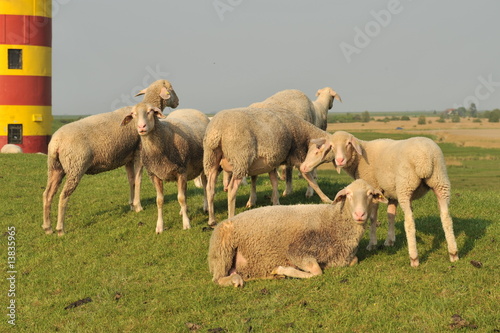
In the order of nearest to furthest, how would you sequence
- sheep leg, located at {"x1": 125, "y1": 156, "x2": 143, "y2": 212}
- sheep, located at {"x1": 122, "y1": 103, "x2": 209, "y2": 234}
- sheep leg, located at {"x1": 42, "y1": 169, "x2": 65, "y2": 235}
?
1. sheep, located at {"x1": 122, "y1": 103, "x2": 209, "y2": 234}
2. sheep leg, located at {"x1": 42, "y1": 169, "x2": 65, "y2": 235}
3. sheep leg, located at {"x1": 125, "y1": 156, "x2": 143, "y2": 212}

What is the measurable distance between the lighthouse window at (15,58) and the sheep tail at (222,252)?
89.3 feet

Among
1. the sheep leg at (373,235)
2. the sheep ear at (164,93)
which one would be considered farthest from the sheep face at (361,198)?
the sheep ear at (164,93)

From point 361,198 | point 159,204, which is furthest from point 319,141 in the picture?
point 159,204

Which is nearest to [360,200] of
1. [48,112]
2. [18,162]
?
[18,162]

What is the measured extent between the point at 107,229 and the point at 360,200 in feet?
19.8

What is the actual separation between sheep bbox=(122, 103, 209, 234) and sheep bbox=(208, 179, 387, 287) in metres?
3.22

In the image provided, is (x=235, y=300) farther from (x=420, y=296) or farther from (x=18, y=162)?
(x=18, y=162)

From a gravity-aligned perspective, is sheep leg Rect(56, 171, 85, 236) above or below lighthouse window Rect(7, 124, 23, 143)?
above

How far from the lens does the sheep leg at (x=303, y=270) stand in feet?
28.5

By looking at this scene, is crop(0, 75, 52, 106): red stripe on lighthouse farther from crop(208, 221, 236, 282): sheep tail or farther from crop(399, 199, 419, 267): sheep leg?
crop(399, 199, 419, 267): sheep leg

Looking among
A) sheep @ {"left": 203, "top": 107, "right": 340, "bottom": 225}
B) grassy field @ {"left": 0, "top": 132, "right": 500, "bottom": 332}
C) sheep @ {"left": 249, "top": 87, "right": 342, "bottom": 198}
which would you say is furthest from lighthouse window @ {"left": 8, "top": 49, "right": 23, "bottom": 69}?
sheep @ {"left": 203, "top": 107, "right": 340, "bottom": 225}

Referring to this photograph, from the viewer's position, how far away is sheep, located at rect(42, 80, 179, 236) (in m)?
12.5

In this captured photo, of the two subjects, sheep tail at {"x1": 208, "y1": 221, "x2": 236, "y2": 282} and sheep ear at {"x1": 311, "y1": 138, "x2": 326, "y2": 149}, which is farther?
sheep ear at {"x1": 311, "y1": 138, "x2": 326, "y2": 149}

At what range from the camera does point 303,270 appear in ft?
29.1
